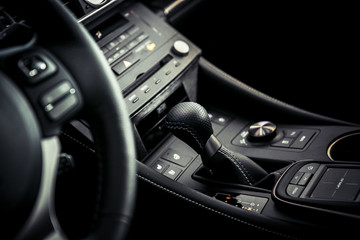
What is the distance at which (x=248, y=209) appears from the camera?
116cm

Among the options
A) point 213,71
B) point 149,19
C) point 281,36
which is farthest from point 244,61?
point 149,19

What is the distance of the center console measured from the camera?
1.11 metres

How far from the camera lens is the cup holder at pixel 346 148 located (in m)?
1.33

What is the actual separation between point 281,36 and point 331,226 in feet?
3.24

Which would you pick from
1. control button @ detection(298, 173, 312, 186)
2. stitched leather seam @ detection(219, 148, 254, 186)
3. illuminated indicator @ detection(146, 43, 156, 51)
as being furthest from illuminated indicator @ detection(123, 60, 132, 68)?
control button @ detection(298, 173, 312, 186)

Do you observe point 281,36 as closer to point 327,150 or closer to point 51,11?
point 327,150

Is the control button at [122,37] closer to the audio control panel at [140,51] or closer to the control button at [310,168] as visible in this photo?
the audio control panel at [140,51]

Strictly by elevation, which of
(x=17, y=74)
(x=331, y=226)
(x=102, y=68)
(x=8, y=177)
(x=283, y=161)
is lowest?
(x=8, y=177)

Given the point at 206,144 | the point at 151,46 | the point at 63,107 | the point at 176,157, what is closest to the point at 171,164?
the point at 176,157

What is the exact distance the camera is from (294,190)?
3.61 ft

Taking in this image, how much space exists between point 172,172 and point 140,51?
41 centimetres

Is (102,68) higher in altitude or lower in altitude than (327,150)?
lower

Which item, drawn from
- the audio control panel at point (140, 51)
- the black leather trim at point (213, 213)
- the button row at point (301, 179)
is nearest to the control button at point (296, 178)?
the button row at point (301, 179)

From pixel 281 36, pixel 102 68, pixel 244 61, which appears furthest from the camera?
pixel 244 61
